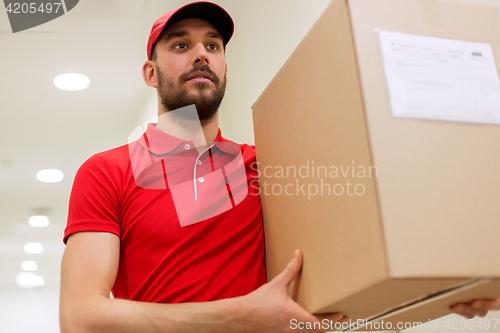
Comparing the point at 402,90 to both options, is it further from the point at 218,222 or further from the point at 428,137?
the point at 218,222

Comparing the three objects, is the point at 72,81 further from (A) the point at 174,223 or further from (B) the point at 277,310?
(B) the point at 277,310

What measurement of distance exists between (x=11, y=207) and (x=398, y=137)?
149 inches

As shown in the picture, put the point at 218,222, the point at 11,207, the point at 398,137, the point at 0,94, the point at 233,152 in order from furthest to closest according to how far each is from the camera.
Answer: the point at 11,207
the point at 0,94
the point at 233,152
the point at 218,222
the point at 398,137

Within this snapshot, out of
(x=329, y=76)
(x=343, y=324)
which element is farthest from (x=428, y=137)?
(x=343, y=324)

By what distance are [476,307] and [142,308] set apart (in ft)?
1.52

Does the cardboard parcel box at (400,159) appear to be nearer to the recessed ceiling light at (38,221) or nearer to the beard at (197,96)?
the beard at (197,96)

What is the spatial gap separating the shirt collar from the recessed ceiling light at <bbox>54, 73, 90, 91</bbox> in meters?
1.34

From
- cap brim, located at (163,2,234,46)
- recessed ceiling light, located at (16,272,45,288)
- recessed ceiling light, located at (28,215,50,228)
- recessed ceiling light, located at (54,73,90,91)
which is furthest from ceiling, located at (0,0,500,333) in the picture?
recessed ceiling light, located at (16,272,45,288)

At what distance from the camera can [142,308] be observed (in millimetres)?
644

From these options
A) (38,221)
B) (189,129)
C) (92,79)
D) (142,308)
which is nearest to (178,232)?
(142,308)

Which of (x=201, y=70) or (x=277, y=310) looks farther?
(x=201, y=70)

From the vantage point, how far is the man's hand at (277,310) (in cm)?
58

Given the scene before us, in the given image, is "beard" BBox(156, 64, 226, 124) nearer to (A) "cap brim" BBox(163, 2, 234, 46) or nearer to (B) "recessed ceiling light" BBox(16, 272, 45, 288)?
(A) "cap brim" BBox(163, 2, 234, 46)

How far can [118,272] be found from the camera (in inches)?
A: 30.9
